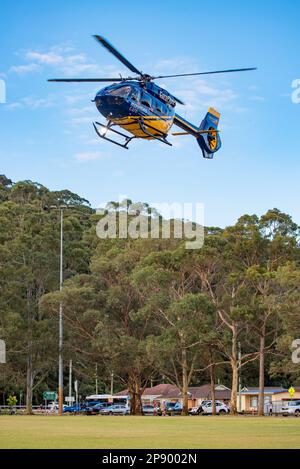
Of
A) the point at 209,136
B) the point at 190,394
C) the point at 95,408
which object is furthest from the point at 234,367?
the point at 209,136

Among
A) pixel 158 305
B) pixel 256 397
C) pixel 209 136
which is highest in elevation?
pixel 209 136

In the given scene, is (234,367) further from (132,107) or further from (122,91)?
(122,91)

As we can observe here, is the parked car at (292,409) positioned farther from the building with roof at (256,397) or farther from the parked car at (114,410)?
the parked car at (114,410)

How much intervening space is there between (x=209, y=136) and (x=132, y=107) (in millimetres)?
9226

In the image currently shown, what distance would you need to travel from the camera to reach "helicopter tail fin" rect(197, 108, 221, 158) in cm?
4169

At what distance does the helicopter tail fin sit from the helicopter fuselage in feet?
16.9

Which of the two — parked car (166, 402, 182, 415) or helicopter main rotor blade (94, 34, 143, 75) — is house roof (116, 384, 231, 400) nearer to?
parked car (166, 402, 182, 415)

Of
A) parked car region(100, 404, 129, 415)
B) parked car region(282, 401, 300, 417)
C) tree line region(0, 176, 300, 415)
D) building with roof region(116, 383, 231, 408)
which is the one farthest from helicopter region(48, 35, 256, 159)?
building with roof region(116, 383, 231, 408)

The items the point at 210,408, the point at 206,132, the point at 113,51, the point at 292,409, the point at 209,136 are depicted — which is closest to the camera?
the point at 113,51

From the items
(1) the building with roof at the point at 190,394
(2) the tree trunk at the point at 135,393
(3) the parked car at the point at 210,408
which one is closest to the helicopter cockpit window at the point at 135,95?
(2) the tree trunk at the point at 135,393

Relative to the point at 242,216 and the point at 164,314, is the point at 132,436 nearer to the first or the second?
the point at 164,314

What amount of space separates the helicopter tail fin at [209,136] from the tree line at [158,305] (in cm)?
2175

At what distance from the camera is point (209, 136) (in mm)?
42375

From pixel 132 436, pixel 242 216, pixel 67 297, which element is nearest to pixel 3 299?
pixel 67 297
